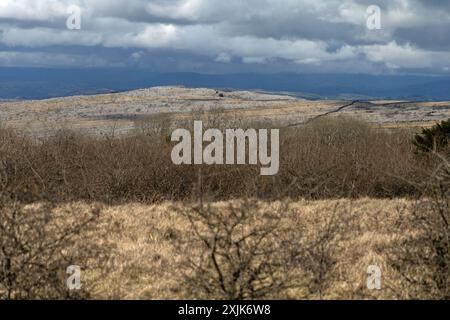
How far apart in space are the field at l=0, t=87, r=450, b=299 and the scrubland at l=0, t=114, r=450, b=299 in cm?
3

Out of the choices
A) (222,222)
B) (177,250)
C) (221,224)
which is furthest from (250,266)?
(177,250)

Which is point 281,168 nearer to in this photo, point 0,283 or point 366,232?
point 366,232

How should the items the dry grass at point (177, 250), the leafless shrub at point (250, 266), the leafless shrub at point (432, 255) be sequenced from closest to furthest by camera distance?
the leafless shrub at point (250, 266)
the leafless shrub at point (432, 255)
the dry grass at point (177, 250)

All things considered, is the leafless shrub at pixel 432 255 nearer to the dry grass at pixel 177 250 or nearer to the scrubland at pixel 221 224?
the scrubland at pixel 221 224

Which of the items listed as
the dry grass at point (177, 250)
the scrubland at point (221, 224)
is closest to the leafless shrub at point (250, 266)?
the scrubland at point (221, 224)

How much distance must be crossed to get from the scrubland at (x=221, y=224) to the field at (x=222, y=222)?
28 mm

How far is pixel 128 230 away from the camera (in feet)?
32.7

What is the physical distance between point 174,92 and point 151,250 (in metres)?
81.7

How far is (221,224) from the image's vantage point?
674 centimetres

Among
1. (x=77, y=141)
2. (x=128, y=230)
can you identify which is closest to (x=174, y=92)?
(x=77, y=141)

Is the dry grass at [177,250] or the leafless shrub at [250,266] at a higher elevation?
the leafless shrub at [250,266]

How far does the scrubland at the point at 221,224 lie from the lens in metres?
5.79

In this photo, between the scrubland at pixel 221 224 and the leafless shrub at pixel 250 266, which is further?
the scrubland at pixel 221 224

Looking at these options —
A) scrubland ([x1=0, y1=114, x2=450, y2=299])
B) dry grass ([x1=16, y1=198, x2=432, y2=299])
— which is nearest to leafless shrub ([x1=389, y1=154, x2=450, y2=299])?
scrubland ([x1=0, y1=114, x2=450, y2=299])
